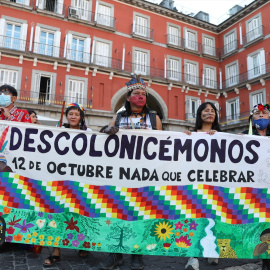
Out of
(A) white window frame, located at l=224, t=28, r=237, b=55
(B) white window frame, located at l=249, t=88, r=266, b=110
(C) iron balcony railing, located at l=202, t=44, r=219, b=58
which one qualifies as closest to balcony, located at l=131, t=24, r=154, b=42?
(C) iron balcony railing, located at l=202, t=44, r=219, b=58

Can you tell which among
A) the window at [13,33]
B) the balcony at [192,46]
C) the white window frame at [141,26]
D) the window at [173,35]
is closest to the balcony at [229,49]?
the balcony at [192,46]

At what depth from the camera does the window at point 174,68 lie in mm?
21908

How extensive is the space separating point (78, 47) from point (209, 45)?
46.2 ft

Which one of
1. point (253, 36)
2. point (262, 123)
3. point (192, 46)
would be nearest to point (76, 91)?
point (192, 46)

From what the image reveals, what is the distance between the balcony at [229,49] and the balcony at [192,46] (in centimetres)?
284

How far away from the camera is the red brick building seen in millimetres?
16938

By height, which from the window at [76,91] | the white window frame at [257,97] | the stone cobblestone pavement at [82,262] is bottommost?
the stone cobblestone pavement at [82,262]

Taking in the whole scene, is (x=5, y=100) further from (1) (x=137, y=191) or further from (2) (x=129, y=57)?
(2) (x=129, y=57)

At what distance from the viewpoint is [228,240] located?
2.86m

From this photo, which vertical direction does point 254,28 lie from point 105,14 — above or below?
above

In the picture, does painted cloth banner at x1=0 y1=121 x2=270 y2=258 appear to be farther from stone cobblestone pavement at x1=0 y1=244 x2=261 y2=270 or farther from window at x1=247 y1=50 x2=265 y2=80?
window at x1=247 y1=50 x2=265 y2=80

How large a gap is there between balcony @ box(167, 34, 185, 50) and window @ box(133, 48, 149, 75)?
2768mm

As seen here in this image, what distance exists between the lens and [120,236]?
2820 millimetres

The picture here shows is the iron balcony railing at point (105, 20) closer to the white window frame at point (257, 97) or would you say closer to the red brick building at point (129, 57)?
the red brick building at point (129, 57)
